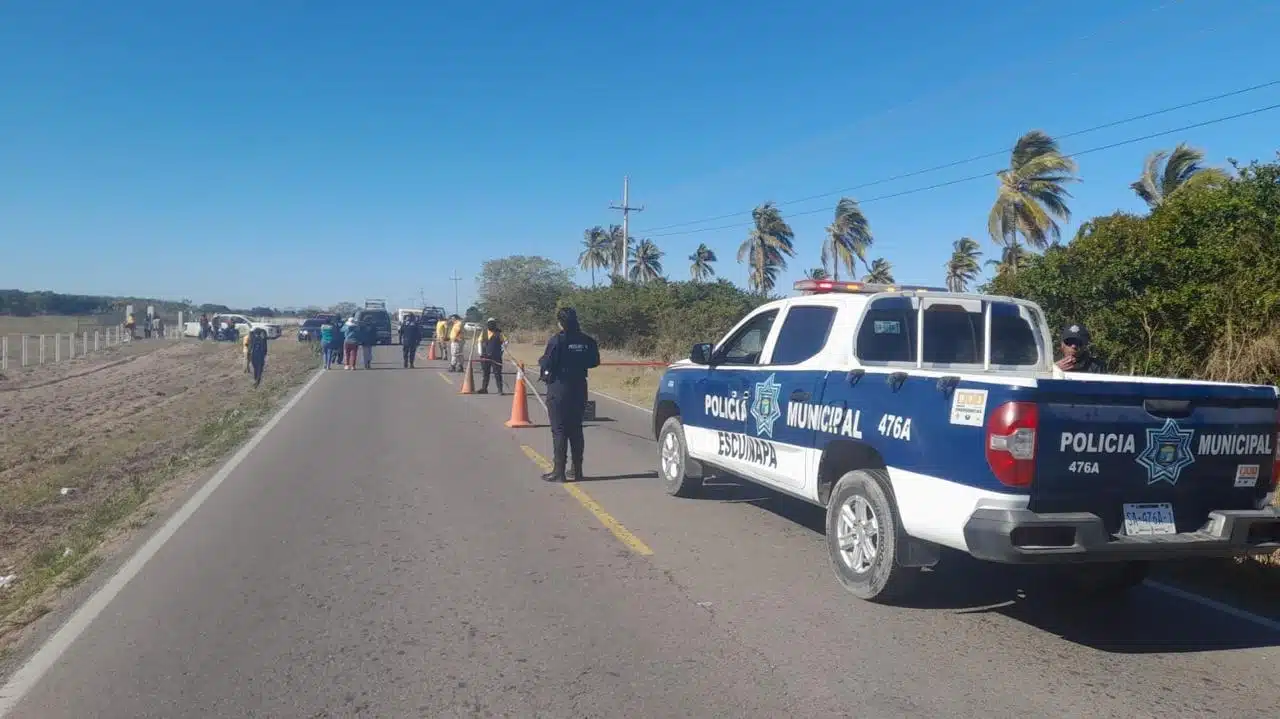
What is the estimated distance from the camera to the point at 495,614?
6.05m

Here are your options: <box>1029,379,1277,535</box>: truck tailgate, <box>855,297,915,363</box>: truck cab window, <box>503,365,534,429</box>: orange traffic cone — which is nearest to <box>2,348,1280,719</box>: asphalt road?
<box>1029,379,1277,535</box>: truck tailgate

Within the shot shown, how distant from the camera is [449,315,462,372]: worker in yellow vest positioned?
29.0 metres

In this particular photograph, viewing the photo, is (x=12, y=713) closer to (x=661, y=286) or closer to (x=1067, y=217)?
(x=1067, y=217)

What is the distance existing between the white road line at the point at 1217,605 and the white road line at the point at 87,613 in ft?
22.5

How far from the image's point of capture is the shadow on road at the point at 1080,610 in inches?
223

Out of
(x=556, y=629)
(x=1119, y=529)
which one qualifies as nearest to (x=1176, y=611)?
(x=1119, y=529)

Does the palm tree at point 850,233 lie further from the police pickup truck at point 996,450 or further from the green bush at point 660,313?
the police pickup truck at point 996,450

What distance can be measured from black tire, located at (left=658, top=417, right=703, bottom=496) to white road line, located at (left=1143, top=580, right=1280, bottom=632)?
4.15 metres

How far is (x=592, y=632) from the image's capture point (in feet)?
18.8

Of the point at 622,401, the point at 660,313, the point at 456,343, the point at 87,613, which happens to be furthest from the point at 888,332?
the point at 660,313

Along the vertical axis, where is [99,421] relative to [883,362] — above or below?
below

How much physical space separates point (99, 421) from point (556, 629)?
1931cm

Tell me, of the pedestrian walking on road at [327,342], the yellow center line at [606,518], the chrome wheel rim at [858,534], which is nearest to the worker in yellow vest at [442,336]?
the pedestrian walking on road at [327,342]

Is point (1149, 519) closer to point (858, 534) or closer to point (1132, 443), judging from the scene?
point (1132, 443)
